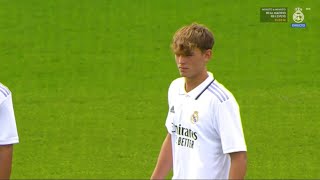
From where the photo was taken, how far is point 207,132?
4.30m

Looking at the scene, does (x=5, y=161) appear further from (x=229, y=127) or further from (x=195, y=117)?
(x=229, y=127)

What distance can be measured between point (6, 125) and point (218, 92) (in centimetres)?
128

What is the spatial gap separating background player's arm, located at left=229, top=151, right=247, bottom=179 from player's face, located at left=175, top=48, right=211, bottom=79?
493 mm

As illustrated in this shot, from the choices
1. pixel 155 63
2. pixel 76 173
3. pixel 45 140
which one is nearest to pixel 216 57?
pixel 155 63

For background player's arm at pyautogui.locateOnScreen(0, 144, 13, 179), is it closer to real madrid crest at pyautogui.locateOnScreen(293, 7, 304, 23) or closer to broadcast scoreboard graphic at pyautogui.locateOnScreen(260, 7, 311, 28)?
broadcast scoreboard graphic at pyautogui.locateOnScreen(260, 7, 311, 28)

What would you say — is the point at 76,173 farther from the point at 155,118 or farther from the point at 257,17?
the point at 257,17

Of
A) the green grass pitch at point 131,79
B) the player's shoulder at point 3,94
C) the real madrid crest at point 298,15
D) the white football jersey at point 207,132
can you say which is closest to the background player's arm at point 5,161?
the player's shoulder at point 3,94

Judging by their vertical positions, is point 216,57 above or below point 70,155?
above

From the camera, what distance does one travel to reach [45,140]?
12555 millimetres

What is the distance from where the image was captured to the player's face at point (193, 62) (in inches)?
169

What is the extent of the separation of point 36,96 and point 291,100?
4682mm

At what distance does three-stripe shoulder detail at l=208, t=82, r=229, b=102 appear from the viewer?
13.9 feet

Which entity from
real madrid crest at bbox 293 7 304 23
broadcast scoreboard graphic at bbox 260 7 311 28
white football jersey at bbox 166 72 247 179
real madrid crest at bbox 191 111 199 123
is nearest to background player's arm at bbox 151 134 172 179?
white football jersey at bbox 166 72 247 179

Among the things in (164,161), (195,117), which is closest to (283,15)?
(164,161)
